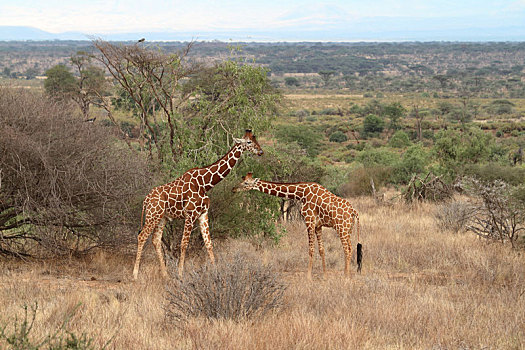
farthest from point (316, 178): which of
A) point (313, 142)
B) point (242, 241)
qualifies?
point (313, 142)

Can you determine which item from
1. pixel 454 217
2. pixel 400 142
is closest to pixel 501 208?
pixel 454 217

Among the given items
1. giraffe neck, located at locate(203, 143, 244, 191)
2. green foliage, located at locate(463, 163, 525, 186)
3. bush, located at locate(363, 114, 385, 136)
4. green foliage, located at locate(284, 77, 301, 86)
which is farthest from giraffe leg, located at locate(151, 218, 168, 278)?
green foliage, located at locate(284, 77, 301, 86)

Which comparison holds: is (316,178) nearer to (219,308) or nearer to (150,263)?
(150,263)

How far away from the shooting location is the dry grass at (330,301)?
546 centimetres

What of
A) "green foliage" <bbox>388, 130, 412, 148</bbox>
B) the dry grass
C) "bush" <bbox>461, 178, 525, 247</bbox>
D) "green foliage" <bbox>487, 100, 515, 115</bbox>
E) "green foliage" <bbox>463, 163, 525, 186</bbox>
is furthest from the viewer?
"green foliage" <bbox>487, 100, 515, 115</bbox>

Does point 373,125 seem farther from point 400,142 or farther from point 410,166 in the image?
point 410,166

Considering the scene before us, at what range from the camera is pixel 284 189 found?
853 centimetres

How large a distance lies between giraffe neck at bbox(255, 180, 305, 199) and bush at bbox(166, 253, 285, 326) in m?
2.14

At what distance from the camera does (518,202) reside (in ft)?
35.9

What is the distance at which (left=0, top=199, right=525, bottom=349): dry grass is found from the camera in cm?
546

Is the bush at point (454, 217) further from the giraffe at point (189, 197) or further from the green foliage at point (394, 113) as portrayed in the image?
the green foliage at point (394, 113)

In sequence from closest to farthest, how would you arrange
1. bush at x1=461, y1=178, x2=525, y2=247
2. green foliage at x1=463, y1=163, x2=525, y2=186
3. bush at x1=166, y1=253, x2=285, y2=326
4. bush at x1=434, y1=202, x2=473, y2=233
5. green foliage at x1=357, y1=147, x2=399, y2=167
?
bush at x1=166, y1=253, x2=285, y2=326 < bush at x1=461, y1=178, x2=525, y2=247 < bush at x1=434, y1=202, x2=473, y2=233 < green foliage at x1=463, y1=163, x2=525, y2=186 < green foliage at x1=357, y1=147, x2=399, y2=167

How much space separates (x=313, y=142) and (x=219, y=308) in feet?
100

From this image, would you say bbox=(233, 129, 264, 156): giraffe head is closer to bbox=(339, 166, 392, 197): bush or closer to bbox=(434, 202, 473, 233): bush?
bbox=(434, 202, 473, 233): bush
